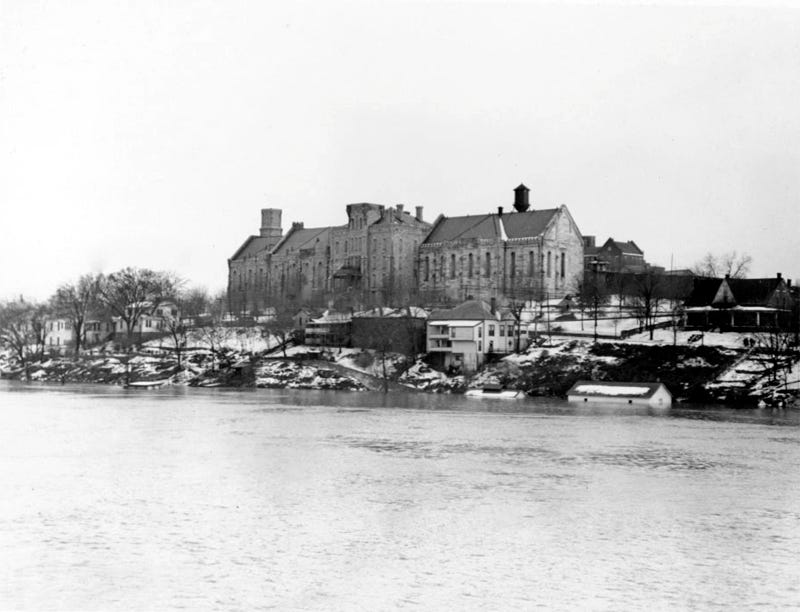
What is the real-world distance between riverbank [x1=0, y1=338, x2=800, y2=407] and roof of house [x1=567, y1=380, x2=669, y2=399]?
7.86 feet

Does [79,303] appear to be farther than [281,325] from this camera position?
Yes

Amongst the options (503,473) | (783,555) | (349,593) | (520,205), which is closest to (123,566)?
(349,593)

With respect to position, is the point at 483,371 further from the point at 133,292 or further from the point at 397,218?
the point at 133,292

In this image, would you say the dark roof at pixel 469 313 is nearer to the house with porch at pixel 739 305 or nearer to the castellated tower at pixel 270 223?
the house with porch at pixel 739 305

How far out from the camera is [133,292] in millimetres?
120188

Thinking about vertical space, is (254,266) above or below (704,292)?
above

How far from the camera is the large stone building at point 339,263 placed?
114m

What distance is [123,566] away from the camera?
68.2ft

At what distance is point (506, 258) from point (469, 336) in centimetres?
2137

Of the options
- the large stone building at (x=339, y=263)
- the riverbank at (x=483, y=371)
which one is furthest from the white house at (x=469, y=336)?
the large stone building at (x=339, y=263)

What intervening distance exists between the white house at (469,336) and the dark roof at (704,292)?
1555 centimetres

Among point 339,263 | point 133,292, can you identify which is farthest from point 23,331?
point 339,263

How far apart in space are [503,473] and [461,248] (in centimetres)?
7804

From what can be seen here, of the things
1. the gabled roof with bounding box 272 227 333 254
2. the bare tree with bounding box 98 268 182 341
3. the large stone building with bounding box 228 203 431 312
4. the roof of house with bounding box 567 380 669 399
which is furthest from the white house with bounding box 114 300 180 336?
the roof of house with bounding box 567 380 669 399
